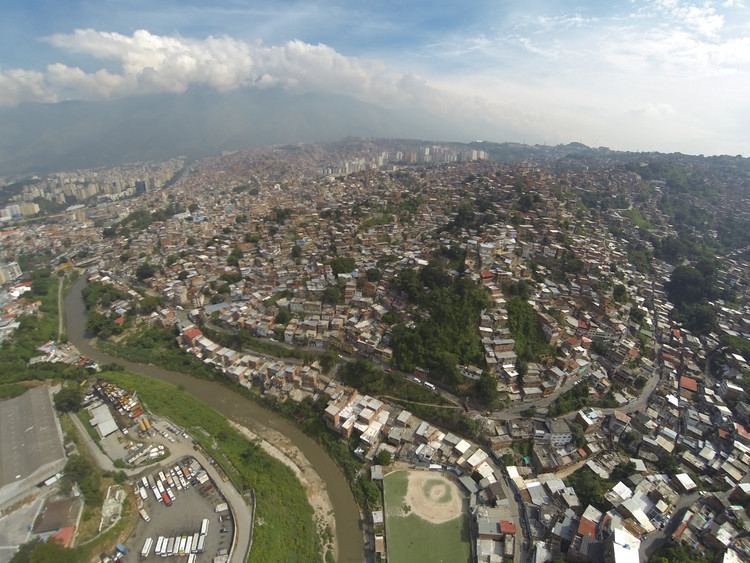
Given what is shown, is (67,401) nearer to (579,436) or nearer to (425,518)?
(425,518)

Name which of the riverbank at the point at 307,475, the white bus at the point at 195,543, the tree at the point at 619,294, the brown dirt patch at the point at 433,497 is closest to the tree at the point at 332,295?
the riverbank at the point at 307,475

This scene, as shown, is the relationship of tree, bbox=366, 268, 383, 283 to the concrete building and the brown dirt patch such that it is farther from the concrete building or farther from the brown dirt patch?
the concrete building

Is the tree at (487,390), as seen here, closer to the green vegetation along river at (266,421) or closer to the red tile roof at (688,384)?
the green vegetation along river at (266,421)

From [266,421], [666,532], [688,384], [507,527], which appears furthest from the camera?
[688,384]

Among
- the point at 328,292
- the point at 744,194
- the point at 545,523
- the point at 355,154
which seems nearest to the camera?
the point at 545,523

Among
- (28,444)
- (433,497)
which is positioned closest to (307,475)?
(433,497)

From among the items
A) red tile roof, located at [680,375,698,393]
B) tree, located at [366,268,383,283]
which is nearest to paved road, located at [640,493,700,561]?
red tile roof, located at [680,375,698,393]

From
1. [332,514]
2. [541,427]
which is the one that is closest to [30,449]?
[332,514]

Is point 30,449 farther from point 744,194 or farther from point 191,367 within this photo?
point 744,194

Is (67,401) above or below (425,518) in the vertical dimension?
below
